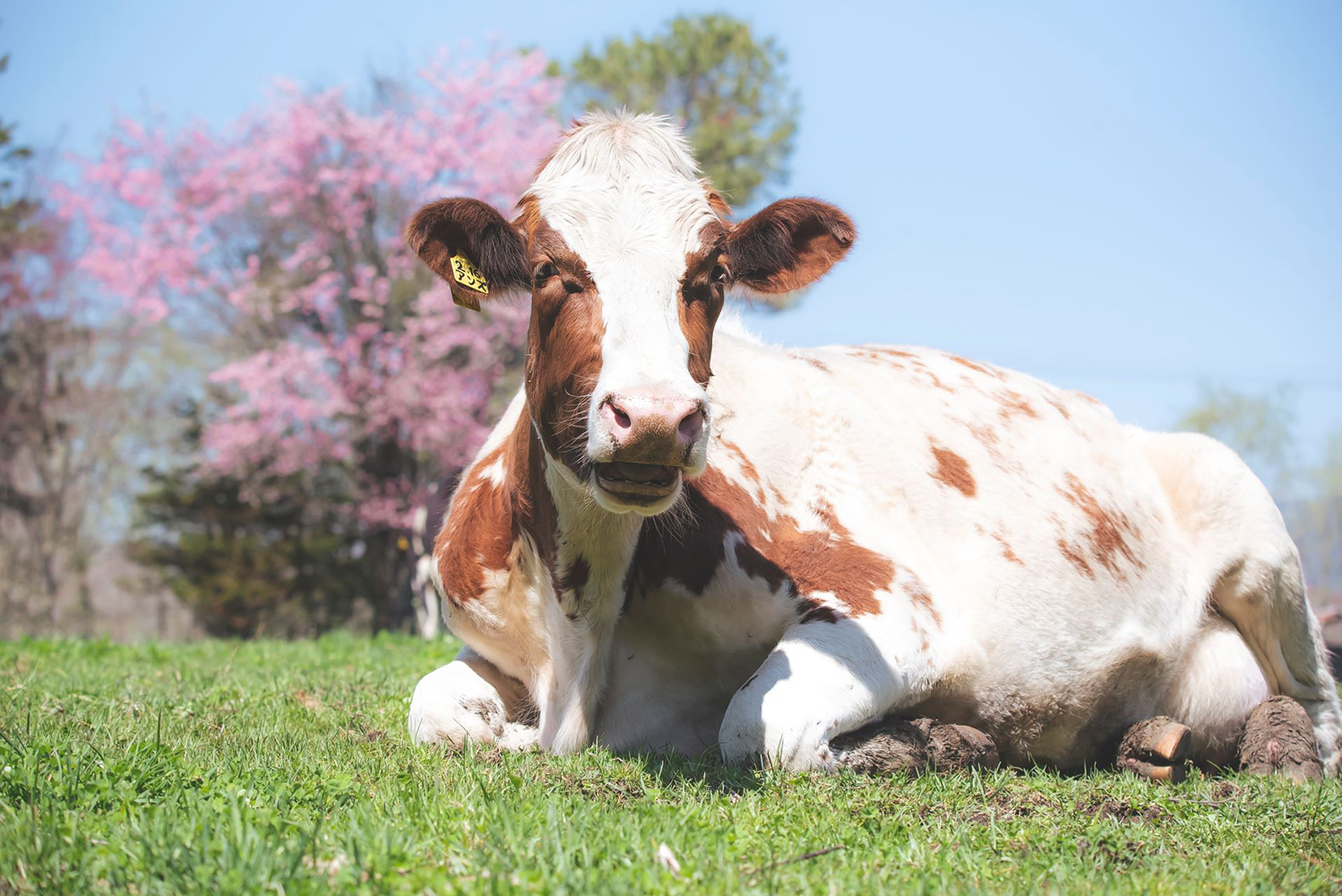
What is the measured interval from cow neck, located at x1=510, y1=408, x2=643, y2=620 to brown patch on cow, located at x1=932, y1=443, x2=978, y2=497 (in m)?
1.68

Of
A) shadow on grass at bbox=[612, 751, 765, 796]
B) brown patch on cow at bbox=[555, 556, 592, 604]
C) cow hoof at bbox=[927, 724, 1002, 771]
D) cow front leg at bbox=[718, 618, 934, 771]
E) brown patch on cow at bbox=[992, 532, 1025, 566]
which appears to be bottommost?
shadow on grass at bbox=[612, 751, 765, 796]

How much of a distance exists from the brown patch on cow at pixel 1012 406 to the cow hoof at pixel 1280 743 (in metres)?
1.83

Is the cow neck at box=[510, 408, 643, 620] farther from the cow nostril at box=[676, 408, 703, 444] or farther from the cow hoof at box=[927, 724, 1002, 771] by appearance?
the cow hoof at box=[927, 724, 1002, 771]

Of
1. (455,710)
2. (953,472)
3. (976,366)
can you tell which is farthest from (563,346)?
(976,366)

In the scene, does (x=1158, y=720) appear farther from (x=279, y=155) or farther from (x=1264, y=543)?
(x=279, y=155)

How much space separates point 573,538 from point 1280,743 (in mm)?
3582

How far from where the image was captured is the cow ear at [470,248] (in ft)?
13.0

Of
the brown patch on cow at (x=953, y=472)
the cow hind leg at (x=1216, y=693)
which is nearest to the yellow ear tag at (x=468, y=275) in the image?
the brown patch on cow at (x=953, y=472)

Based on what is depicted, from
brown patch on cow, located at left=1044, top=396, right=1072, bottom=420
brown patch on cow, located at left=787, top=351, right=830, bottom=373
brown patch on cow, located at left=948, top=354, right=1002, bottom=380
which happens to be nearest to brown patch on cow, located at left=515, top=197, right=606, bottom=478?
brown patch on cow, located at left=787, top=351, right=830, bottom=373

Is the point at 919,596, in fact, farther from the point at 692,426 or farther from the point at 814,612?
the point at 692,426

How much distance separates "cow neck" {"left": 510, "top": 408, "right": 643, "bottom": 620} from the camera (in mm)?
4008

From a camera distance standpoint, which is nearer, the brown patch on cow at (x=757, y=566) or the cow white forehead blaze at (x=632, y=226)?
the cow white forehead blaze at (x=632, y=226)

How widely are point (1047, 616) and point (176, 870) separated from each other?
372 cm

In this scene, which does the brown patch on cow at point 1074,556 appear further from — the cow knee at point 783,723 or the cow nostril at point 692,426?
the cow nostril at point 692,426
